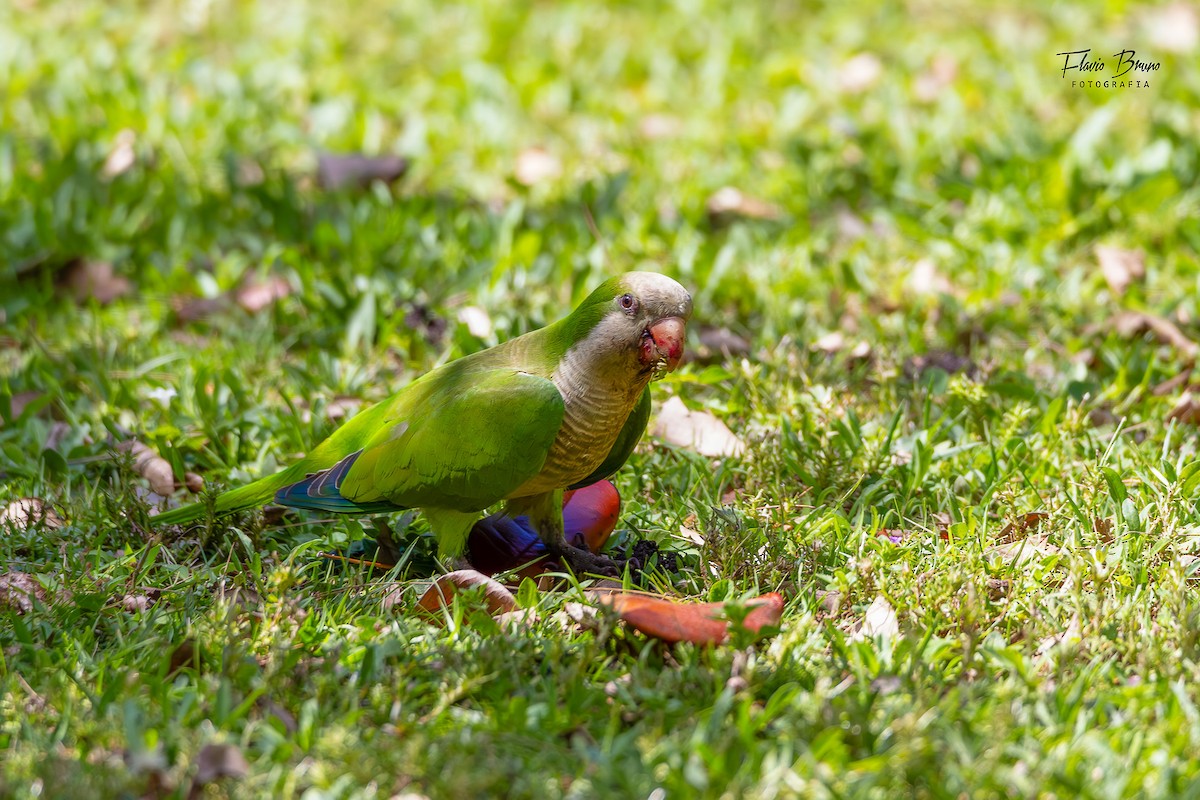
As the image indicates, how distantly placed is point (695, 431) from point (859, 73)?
327 centimetres

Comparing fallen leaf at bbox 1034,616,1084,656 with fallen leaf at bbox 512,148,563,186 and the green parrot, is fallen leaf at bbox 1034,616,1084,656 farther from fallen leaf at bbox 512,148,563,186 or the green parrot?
fallen leaf at bbox 512,148,563,186

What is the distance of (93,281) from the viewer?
16.0 ft

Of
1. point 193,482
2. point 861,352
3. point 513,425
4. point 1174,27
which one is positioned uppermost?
point 1174,27

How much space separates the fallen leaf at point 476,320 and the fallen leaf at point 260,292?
696 mm

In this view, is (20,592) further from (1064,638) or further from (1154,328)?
(1154,328)

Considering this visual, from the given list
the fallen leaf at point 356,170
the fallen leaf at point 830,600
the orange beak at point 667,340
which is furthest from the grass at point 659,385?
the orange beak at point 667,340

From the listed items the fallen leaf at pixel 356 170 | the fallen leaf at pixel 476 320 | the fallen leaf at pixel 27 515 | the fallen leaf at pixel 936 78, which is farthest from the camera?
the fallen leaf at pixel 936 78

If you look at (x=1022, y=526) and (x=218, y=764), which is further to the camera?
(x=1022, y=526)

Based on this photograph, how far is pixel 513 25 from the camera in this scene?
686 centimetres

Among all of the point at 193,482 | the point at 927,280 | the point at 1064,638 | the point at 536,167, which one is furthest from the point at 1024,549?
the point at 536,167

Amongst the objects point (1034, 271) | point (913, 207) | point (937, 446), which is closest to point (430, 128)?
point (913, 207)

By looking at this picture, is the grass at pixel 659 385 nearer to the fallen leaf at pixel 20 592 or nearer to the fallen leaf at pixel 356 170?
the fallen leaf at pixel 20 592

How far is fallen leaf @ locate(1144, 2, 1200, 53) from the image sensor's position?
6.58m

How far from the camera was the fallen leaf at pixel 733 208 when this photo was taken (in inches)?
211
